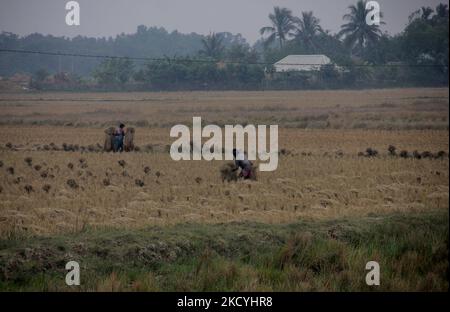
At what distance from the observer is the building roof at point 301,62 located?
37.1m

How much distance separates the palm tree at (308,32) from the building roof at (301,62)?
174cm

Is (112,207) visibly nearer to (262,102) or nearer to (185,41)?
(262,102)

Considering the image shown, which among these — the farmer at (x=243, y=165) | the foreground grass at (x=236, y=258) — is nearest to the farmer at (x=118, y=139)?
the farmer at (x=243, y=165)

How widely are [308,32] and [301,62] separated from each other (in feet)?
11.2

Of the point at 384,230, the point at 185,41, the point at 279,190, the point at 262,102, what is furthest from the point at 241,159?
the point at 185,41

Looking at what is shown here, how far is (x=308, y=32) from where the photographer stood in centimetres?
4006

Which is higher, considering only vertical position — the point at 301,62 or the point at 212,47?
the point at 212,47

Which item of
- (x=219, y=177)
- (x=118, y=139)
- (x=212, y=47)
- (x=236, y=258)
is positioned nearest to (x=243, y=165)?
(x=219, y=177)

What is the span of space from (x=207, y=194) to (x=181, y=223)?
3250 millimetres

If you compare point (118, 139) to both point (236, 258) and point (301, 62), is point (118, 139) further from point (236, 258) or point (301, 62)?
point (301, 62)

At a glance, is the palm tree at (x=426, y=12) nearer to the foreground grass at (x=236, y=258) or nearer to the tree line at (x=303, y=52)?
the tree line at (x=303, y=52)

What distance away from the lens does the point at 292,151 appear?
2091 cm

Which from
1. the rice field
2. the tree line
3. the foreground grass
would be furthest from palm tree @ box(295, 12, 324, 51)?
the foreground grass

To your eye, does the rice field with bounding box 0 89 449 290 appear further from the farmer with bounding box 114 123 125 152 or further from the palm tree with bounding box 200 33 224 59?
the palm tree with bounding box 200 33 224 59
